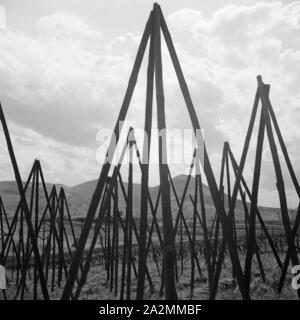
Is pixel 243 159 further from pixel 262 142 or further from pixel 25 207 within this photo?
Answer: pixel 25 207

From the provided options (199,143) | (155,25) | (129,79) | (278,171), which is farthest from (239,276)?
(155,25)

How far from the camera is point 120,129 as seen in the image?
6.09 meters

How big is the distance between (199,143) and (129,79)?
172 cm

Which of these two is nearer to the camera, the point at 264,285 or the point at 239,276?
the point at 239,276

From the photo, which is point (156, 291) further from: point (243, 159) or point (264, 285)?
point (243, 159)

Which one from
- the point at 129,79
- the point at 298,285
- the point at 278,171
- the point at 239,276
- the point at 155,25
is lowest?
the point at 298,285

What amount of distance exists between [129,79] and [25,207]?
4.06 metres

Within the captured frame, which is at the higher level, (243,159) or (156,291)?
(243,159)

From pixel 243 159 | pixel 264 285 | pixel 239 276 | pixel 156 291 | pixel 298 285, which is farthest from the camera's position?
pixel 156 291

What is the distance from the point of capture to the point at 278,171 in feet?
25.2
